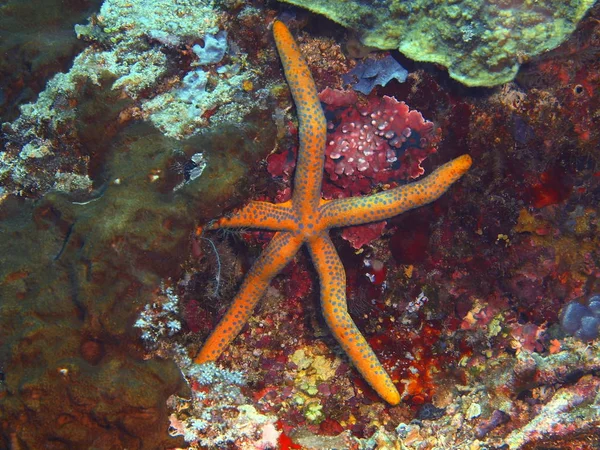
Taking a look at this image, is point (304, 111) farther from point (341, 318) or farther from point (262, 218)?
point (341, 318)

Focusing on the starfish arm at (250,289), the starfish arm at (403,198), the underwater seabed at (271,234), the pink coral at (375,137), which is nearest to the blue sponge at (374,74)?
the underwater seabed at (271,234)

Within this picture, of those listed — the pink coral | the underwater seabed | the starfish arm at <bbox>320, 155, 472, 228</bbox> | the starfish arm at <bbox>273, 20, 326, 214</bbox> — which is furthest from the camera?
the pink coral

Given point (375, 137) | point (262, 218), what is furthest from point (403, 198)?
point (262, 218)

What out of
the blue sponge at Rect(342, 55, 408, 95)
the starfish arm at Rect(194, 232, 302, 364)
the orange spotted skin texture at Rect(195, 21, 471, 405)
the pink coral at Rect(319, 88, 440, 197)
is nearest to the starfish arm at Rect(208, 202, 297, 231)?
the orange spotted skin texture at Rect(195, 21, 471, 405)

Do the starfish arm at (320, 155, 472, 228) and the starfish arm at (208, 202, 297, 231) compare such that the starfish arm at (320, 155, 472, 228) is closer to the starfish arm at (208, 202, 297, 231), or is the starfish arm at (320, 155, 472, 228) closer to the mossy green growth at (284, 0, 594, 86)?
the starfish arm at (208, 202, 297, 231)

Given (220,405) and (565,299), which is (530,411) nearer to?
(565,299)

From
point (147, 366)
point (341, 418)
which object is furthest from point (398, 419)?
point (147, 366)
